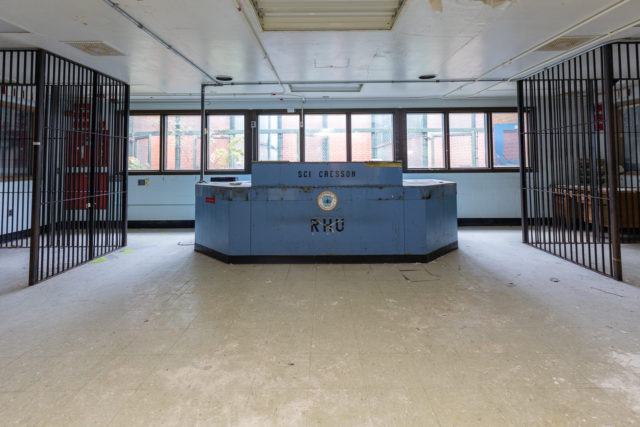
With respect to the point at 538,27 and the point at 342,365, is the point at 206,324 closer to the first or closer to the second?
the point at 342,365

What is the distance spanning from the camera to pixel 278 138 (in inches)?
303

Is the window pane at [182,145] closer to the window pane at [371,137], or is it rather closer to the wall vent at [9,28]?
the window pane at [371,137]

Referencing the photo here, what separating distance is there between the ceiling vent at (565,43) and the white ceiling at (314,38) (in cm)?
13

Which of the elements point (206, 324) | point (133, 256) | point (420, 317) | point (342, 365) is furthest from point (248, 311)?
point (133, 256)

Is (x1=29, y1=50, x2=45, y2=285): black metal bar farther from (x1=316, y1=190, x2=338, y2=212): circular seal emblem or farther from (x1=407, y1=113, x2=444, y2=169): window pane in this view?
(x1=407, y1=113, x2=444, y2=169): window pane

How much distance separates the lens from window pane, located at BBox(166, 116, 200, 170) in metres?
7.64

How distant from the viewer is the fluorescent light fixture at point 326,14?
134 inches

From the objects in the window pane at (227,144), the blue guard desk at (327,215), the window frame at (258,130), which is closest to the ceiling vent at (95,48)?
the blue guard desk at (327,215)

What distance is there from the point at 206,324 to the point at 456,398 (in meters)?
1.78

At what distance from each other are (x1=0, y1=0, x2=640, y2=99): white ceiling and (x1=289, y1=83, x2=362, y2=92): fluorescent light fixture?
47 centimetres

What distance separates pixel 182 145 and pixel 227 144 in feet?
3.41

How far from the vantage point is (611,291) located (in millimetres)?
3193

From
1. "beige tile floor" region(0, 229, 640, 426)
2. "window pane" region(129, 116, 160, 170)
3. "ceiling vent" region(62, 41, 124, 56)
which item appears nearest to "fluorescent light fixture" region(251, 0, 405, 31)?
"ceiling vent" region(62, 41, 124, 56)

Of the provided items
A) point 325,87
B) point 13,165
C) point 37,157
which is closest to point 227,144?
point 325,87
